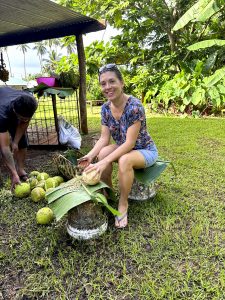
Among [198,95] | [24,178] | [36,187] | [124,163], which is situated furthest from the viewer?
[198,95]

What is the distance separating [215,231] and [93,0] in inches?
350

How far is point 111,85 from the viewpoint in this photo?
82.4 inches

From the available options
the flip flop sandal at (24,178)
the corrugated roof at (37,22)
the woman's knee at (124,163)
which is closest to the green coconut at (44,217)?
the woman's knee at (124,163)

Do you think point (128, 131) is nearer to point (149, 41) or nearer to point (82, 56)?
point (82, 56)

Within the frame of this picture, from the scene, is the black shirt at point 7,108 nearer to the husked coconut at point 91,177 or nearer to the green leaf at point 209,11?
the husked coconut at point 91,177

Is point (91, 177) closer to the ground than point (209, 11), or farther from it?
closer to the ground

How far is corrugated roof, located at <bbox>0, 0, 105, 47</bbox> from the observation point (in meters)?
3.36

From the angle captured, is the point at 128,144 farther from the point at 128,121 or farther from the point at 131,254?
the point at 131,254

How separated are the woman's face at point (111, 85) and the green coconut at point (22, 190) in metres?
1.26

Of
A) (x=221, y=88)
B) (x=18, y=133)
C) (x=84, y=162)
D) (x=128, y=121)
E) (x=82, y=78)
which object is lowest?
(x=84, y=162)

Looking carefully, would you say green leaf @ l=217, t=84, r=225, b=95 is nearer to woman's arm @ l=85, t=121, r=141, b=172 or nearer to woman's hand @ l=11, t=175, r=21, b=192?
woman's arm @ l=85, t=121, r=141, b=172

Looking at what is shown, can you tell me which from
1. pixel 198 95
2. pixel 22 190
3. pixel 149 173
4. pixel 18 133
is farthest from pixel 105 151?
pixel 198 95

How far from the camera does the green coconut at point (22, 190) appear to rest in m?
2.63

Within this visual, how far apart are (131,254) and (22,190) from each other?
4.38 ft
